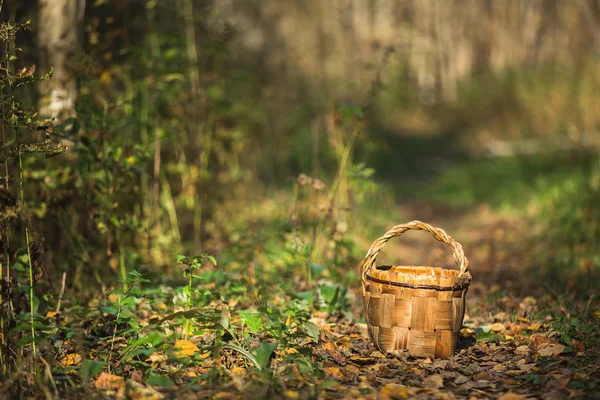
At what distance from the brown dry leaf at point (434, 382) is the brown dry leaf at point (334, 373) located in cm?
34

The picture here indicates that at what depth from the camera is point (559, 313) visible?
131 inches

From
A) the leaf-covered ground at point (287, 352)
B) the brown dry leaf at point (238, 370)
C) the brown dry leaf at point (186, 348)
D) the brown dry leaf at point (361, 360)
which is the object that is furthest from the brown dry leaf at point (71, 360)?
the brown dry leaf at point (361, 360)

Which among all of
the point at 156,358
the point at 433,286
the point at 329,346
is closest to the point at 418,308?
the point at 433,286

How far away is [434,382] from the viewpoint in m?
2.39

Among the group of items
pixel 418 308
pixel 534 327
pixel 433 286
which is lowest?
pixel 534 327

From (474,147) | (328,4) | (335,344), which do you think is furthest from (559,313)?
(328,4)

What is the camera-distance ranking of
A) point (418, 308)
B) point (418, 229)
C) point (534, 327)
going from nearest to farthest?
1. point (418, 308)
2. point (418, 229)
3. point (534, 327)

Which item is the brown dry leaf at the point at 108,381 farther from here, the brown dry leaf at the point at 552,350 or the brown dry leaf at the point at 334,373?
the brown dry leaf at the point at 552,350

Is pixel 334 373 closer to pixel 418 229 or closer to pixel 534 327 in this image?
pixel 418 229

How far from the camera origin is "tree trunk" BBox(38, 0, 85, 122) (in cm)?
371

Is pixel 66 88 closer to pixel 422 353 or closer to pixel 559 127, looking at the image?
pixel 422 353

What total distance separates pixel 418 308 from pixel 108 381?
1.32 meters

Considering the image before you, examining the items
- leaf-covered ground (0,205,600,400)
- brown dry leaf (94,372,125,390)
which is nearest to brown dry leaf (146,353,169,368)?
leaf-covered ground (0,205,600,400)

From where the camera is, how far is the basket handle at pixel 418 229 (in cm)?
263
